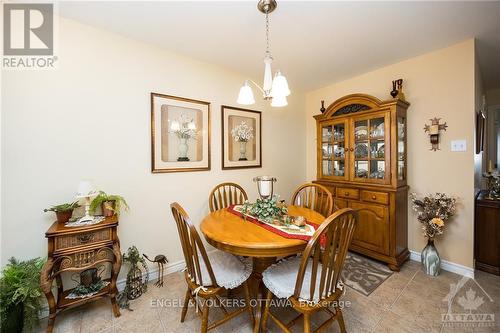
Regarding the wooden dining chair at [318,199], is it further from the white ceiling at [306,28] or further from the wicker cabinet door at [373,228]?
the white ceiling at [306,28]

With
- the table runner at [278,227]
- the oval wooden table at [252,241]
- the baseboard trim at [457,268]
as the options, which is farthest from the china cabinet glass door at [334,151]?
the table runner at [278,227]

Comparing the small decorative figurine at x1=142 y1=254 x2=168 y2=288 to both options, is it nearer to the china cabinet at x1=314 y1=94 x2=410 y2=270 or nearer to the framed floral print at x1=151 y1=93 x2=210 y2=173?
the framed floral print at x1=151 y1=93 x2=210 y2=173

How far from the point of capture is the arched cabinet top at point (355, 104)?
2396 mm

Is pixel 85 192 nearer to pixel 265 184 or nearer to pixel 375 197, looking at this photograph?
pixel 265 184

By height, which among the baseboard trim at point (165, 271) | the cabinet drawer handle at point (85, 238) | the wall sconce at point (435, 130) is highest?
the wall sconce at point (435, 130)

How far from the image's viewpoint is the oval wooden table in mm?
1269

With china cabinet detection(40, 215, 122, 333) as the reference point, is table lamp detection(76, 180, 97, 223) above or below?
above

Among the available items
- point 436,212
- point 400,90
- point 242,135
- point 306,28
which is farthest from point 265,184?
point 400,90

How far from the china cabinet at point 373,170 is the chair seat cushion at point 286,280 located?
1.36m

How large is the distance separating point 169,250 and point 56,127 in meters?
1.54

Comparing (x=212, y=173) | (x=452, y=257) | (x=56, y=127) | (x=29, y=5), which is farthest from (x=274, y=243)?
(x=29, y=5)

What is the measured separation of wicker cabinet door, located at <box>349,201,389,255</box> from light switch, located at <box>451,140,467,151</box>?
92 centimetres

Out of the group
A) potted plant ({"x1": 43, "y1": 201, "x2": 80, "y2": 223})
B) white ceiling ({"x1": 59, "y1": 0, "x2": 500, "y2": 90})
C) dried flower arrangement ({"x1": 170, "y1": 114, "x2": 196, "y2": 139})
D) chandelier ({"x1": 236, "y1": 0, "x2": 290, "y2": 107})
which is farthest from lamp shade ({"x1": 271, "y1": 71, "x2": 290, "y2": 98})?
potted plant ({"x1": 43, "y1": 201, "x2": 80, "y2": 223})

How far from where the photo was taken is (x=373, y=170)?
2.55 metres
